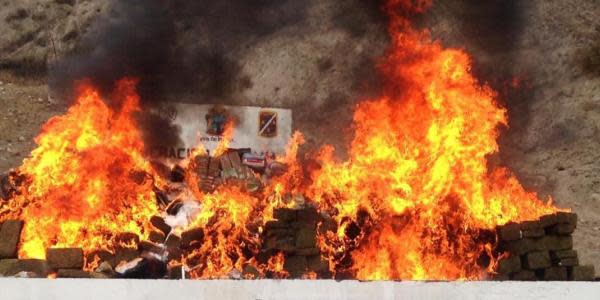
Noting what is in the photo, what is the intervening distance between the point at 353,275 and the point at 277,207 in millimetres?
1300

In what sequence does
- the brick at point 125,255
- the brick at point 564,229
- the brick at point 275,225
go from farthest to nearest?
the brick at point 564,229, the brick at point 275,225, the brick at point 125,255

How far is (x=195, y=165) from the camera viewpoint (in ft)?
33.5

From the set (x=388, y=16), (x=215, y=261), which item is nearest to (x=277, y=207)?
(x=215, y=261)

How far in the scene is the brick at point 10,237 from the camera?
7.16 metres

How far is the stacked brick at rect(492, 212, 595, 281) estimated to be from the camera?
26.8ft

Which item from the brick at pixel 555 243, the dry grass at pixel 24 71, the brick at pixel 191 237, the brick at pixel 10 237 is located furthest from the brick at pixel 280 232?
the dry grass at pixel 24 71

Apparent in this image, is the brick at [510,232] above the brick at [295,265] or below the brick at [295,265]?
above

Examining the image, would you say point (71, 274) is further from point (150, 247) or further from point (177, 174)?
point (177, 174)

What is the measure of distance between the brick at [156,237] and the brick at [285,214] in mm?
1433

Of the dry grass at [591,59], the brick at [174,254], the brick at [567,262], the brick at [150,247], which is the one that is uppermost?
the dry grass at [591,59]

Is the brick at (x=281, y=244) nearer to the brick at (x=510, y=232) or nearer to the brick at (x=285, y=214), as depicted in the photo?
the brick at (x=285, y=214)

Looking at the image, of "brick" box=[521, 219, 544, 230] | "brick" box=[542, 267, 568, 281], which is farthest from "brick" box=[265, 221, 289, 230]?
"brick" box=[542, 267, 568, 281]

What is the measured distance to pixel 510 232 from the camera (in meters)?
8.38

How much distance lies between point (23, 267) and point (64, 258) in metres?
0.45
